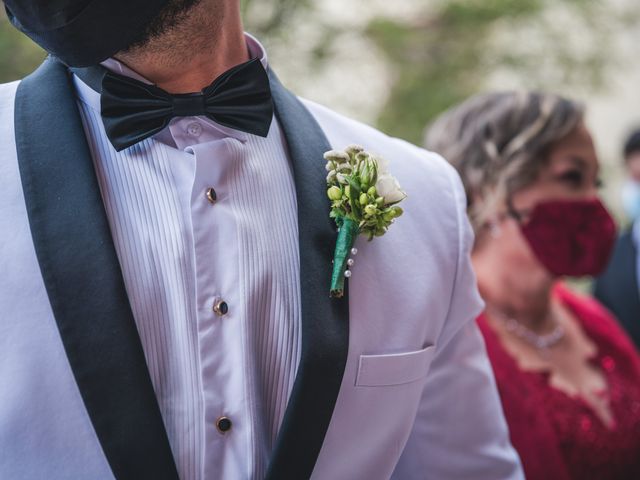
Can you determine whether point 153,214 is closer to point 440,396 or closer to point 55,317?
point 55,317

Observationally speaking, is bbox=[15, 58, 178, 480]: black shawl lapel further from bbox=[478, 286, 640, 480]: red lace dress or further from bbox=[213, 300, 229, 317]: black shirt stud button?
bbox=[478, 286, 640, 480]: red lace dress

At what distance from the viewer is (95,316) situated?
107 cm

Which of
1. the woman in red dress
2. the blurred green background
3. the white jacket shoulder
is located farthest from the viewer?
the blurred green background

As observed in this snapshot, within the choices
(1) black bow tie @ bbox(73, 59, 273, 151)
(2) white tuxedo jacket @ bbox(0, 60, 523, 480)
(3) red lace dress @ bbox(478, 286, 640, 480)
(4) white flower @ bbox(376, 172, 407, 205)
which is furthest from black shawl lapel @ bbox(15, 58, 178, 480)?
(3) red lace dress @ bbox(478, 286, 640, 480)

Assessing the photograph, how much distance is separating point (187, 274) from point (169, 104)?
26 cm

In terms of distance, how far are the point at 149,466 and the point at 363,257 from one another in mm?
491

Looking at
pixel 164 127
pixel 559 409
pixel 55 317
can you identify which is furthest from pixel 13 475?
pixel 559 409

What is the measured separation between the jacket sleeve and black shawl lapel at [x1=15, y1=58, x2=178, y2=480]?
0.60 m

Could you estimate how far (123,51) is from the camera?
1177 millimetres

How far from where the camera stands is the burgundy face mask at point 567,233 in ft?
8.26

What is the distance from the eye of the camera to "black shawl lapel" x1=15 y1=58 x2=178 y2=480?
1.06m

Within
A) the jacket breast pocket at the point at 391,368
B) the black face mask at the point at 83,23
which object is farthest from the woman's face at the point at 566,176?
the black face mask at the point at 83,23

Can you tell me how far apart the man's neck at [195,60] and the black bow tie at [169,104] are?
0.04 meters

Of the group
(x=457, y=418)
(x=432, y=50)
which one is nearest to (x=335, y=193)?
(x=457, y=418)
